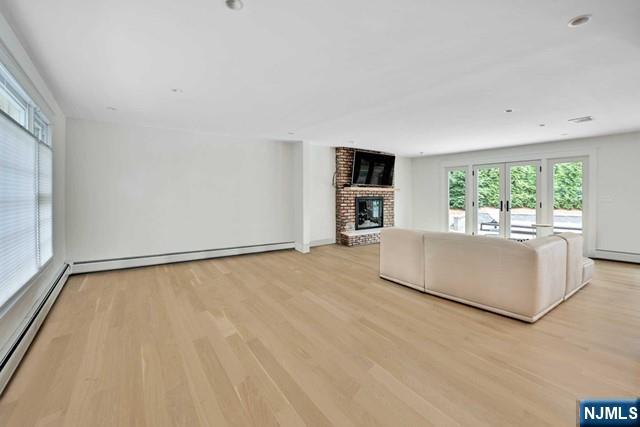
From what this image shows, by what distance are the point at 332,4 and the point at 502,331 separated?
2987 mm

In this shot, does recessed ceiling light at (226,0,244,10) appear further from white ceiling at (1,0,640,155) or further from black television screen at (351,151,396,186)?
black television screen at (351,151,396,186)

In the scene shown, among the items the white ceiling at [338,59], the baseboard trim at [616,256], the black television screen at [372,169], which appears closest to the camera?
the white ceiling at [338,59]

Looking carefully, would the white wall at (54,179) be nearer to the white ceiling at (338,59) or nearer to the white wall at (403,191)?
the white ceiling at (338,59)

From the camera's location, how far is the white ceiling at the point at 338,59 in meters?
1.74

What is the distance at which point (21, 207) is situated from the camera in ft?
7.84

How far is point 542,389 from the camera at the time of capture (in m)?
1.67

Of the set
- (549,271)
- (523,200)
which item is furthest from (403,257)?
→ (523,200)

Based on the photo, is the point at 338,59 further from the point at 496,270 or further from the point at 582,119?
the point at 582,119

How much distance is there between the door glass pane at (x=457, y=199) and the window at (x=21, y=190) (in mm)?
8294

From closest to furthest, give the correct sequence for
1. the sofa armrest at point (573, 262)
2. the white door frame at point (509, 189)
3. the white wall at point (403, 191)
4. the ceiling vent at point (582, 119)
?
the sofa armrest at point (573, 262), the ceiling vent at point (582, 119), the white door frame at point (509, 189), the white wall at point (403, 191)

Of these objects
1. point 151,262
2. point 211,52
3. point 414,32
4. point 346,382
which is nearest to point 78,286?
point 151,262

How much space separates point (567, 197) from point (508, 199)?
1081mm

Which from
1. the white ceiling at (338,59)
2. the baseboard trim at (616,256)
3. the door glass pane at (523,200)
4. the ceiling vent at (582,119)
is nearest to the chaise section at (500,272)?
the white ceiling at (338,59)

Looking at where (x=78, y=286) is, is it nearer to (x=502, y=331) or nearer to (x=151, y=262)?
(x=151, y=262)
